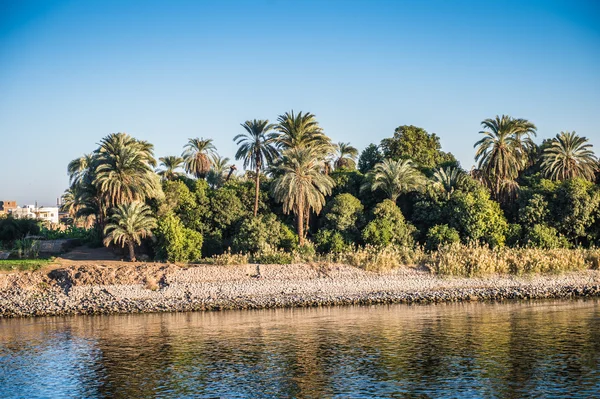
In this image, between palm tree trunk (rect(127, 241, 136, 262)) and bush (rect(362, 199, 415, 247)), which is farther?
bush (rect(362, 199, 415, 247))

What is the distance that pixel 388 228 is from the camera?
54.8 m

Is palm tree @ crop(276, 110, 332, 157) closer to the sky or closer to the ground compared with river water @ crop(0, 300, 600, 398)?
closer to the sky

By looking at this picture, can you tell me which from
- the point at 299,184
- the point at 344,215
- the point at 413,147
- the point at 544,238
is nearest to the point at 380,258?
the point at 344,215

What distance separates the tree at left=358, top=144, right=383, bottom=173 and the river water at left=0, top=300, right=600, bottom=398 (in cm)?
3272

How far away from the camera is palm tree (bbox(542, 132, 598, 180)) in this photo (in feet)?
197

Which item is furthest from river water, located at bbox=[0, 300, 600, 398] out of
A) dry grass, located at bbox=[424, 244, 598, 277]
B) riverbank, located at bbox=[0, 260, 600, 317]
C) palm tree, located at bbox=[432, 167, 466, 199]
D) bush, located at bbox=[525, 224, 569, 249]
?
palm tree, located at bbox=[432, 167, 466, 199]

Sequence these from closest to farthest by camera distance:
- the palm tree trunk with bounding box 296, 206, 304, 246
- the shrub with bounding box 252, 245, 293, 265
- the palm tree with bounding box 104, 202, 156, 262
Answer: the shrub with bounding box 252, 245, 293, 265, the palm tree with bounding box 104, 202, 156, 262, the palm tree trunk with bounding box 296, 206, 304, 246

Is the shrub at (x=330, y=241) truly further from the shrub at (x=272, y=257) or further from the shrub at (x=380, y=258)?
the shrub at (x=272, y=257)

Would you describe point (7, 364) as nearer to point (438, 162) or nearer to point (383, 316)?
point (383, 316)

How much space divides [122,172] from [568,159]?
138ft

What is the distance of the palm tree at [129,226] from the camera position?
5197 centimetres

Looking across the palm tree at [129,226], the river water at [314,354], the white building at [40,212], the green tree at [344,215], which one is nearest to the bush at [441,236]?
the green tree at [344,215]

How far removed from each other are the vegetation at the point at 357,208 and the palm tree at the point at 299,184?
109mm

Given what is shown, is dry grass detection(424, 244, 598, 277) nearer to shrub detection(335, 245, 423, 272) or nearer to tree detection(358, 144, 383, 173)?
shrub detection(335, 245, 423, 272)
